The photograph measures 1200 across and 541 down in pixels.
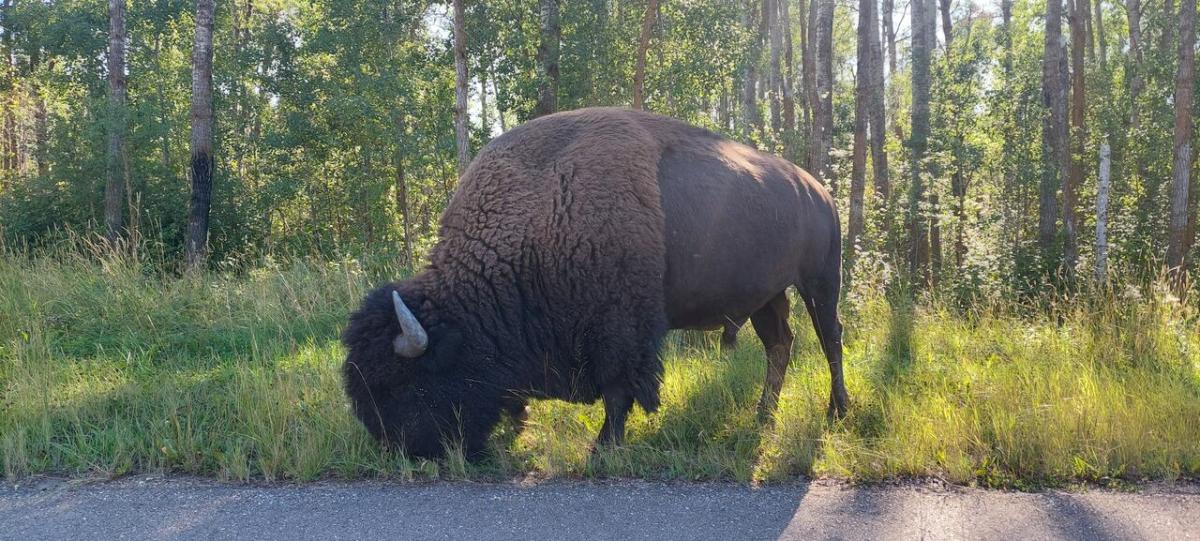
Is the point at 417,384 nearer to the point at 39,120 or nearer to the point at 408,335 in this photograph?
the point at 408,335

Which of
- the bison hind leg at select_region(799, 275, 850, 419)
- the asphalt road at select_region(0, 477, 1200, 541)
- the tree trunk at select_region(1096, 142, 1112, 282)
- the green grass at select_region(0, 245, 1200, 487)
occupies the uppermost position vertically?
the tree trunk at select_region(1096, 142, 1112, 282)

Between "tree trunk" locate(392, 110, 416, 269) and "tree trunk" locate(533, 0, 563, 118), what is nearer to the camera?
"tree trunk" locate(533, 0, 563, 118)

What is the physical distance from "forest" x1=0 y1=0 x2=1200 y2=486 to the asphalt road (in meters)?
0.27

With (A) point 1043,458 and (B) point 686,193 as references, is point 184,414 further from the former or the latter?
(A) point 1043,458

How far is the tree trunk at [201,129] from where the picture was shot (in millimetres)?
11688

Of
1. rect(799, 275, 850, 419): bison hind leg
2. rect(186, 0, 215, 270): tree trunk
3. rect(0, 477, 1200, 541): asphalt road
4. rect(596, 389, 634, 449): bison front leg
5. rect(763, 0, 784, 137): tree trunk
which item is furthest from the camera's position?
rect(763, 0, 784, 137): tree trunk

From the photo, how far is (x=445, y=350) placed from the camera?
14.5ft

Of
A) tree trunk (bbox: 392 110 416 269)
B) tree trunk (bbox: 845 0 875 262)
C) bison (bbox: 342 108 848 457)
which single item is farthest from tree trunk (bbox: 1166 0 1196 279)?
tree trunk (bbox: 392 110 416 269)

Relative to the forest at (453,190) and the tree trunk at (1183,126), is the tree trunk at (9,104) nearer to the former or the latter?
the forest at (453,190)

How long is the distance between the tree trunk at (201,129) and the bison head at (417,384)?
8.43 metres

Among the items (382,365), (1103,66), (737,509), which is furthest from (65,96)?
(1103,66)

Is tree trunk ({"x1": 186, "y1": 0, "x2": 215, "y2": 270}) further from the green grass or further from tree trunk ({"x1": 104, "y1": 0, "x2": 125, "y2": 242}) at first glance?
tree trunk ({"x1": 104, "y1": 0, "x2": 125, "y2": 242})

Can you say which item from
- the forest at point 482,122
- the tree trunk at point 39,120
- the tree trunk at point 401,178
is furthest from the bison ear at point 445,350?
the tree trunk at point 39,120

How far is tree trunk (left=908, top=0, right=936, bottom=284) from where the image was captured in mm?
14141
